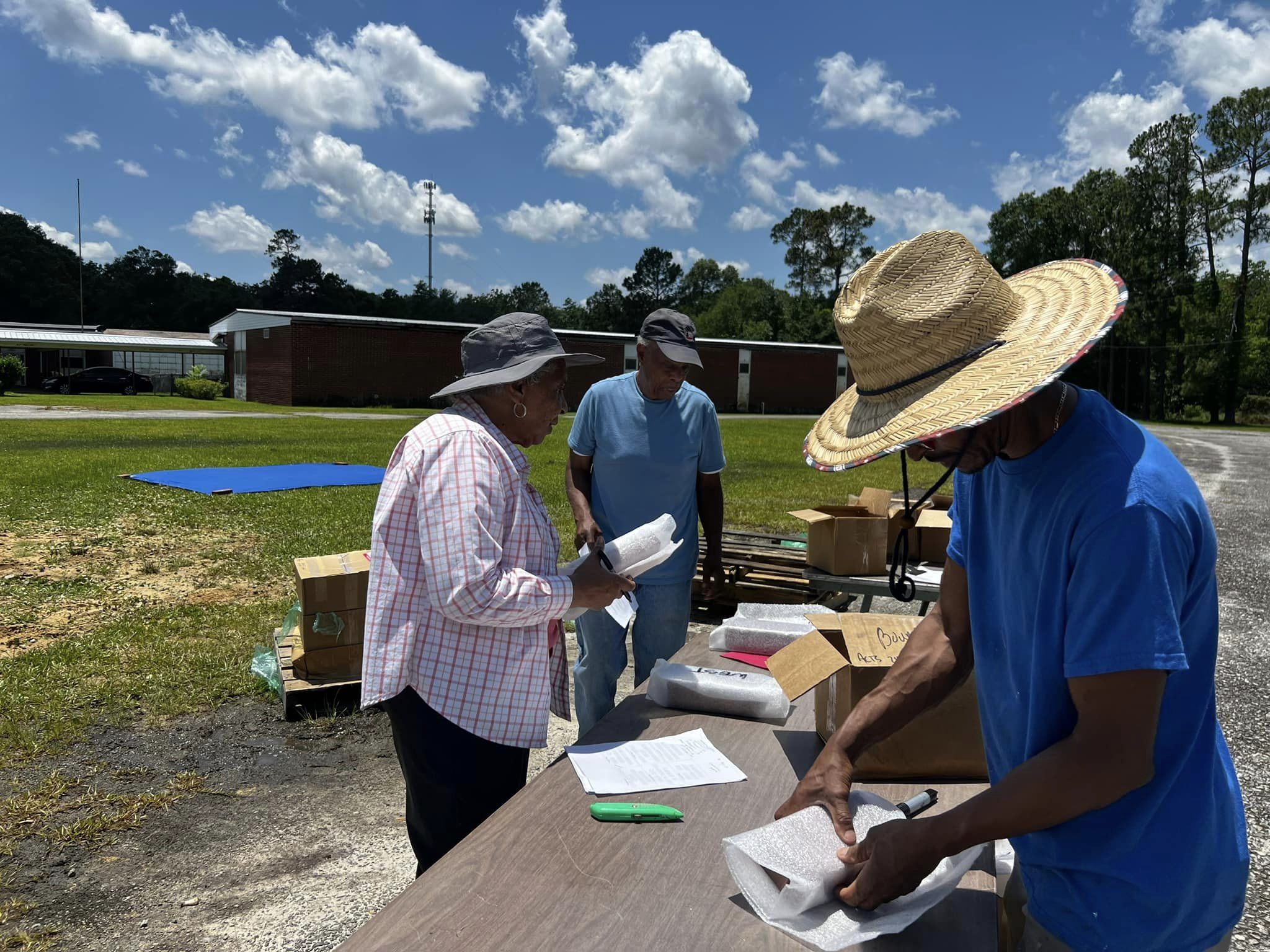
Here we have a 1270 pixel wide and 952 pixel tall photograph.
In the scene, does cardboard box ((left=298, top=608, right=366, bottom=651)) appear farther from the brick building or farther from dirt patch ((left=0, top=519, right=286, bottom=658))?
the brick building

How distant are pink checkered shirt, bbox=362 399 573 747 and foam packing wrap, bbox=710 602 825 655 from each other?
90 centimetres

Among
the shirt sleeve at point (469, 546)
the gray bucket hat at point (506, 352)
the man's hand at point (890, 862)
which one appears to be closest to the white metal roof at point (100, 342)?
the gray bucket hat at point (506, 352)

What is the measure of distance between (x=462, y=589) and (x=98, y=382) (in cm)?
4624

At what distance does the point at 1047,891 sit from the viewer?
122 cm

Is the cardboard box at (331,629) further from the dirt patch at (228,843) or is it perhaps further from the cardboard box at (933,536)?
the cardboard box at (933,536)

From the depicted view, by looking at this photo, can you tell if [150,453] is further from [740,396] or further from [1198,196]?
[1198,196]

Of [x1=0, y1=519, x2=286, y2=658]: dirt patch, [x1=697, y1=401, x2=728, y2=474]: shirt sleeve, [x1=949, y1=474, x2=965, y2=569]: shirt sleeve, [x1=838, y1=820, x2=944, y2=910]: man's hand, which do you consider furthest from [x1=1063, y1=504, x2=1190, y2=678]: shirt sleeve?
[x1=0, y1=519, x2=286, y2=658]: dirt patch

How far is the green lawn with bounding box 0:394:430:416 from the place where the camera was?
29484 mm

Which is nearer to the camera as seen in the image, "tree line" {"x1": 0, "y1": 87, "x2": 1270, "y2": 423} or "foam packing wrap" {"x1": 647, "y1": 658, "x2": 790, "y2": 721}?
"foam packing wrap" {"x1": 647, "y1": 658, "x2": 790, "y2": 721}

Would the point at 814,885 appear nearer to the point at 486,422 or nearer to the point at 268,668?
the point at 486,422

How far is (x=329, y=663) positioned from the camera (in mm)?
4520

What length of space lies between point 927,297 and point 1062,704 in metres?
0.60

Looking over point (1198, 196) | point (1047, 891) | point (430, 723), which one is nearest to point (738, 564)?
point (430, 723)


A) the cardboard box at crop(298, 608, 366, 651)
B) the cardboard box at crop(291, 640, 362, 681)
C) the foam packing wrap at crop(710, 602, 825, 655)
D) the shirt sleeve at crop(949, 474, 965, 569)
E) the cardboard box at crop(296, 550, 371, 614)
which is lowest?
the cardboard box at crop(291, 640, 362, 681)
